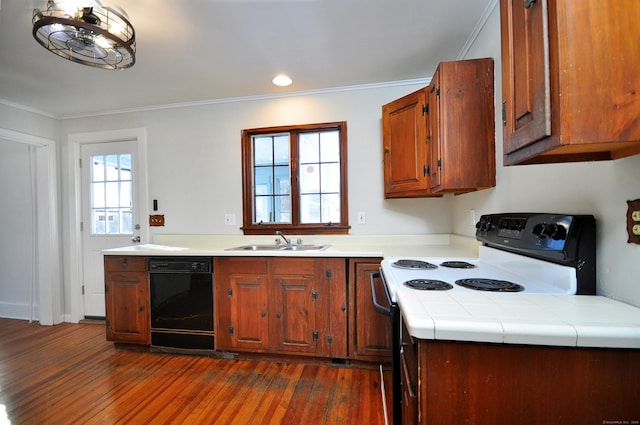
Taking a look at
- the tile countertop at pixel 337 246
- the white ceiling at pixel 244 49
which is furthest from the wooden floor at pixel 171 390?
the white ceiling at pixel 244 49

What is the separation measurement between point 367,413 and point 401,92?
95.6 inches

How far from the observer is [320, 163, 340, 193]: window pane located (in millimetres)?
2541

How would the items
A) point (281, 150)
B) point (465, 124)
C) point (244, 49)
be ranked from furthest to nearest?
point (281, 150) < point (244, 49) < point (465, 124)

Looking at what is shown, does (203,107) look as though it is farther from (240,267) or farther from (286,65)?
(240,267)

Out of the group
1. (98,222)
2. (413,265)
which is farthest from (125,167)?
(413,265)

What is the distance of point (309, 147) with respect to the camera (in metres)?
2.60

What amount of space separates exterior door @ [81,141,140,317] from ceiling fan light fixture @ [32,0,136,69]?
1474 millimetres

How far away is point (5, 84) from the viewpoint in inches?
90.1

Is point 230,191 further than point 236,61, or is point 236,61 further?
point 230,191

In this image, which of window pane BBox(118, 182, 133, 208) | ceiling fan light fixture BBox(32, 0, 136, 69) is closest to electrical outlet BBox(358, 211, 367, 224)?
ceiling fan light fixture BBox(32, 0, 136, 69)

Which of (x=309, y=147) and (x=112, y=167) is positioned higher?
(x=309, y=147)

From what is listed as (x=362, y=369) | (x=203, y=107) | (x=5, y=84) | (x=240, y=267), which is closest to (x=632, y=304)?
A: (x=362, y=369)

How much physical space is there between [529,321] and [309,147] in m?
2.23

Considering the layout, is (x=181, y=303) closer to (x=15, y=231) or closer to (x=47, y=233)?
(x=47, y=233)
